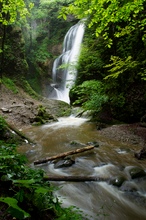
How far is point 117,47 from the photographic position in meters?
11.8

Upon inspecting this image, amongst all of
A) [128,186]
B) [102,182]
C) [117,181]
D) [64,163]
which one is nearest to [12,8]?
[64,163]

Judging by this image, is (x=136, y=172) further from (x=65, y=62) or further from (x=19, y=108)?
(x=65, y=62)

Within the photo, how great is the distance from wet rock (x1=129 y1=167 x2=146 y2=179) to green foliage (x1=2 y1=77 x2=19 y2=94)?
13.2 m

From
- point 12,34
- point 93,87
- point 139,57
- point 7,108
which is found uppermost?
point 12,34

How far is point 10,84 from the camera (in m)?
16.6

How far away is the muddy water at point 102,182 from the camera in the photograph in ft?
11.7

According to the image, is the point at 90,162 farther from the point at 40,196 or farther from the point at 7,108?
the point at 7,108

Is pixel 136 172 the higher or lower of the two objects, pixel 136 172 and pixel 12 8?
the lower

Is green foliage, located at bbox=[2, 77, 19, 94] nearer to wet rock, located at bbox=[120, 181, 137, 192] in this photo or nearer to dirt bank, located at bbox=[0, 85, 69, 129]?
dirt bank, located at bbox=[0, 85, 69, 129]

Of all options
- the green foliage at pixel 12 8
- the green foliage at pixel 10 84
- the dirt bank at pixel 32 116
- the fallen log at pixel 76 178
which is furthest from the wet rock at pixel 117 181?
the green foliage at pixel 10 84

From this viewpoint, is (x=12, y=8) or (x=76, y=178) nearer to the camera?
(x=76, y=178)

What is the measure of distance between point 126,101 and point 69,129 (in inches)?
130

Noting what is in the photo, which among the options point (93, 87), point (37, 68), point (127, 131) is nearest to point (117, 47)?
point (93, 87)

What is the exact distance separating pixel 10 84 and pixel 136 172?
47.1 feet
